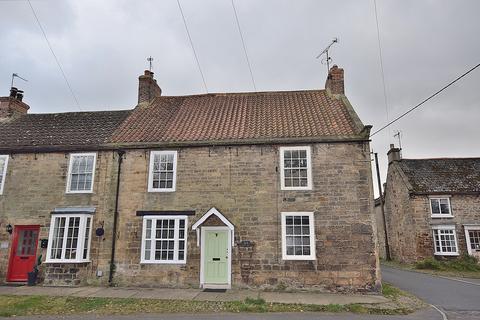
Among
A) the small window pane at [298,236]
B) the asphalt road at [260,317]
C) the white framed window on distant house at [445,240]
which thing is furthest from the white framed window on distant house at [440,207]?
the asphalt road at [260,317]

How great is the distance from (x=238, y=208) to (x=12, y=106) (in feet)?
49.0

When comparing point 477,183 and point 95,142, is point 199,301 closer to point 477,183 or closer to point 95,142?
point 95,142

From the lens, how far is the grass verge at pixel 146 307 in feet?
33.7

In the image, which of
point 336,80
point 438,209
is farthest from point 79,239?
point 438,209

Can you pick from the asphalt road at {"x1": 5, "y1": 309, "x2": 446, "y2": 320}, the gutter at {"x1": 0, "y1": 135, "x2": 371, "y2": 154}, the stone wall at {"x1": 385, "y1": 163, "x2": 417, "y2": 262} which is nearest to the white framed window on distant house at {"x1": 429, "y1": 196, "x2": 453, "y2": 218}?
the stone wall at {"x1": 385, "y1": 163, "x2": 417, "y2": 262}

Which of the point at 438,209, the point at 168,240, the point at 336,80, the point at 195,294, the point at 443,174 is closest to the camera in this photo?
the point at 195,294

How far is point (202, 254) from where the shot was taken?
13.9m

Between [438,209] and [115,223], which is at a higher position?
[438,209]

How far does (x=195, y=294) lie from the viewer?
12.5 meters

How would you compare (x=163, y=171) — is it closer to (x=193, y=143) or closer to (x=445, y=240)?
(x=193, y=143)

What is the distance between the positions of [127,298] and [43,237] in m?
5.82

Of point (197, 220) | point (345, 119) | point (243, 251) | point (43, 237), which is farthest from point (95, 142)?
point (345, 119)

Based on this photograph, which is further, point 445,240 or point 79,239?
point 445,240

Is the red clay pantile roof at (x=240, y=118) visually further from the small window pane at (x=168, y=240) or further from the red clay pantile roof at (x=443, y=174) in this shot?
the red clay pantile roof at (x=443, y=174)
